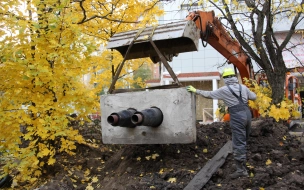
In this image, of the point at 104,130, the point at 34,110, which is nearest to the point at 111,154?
the point at 104,130

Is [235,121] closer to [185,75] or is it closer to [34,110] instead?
[34,110]

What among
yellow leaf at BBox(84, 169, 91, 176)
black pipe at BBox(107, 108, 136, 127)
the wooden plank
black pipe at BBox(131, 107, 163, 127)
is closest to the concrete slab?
black pipe at BBox(131, 107, 163, 127)

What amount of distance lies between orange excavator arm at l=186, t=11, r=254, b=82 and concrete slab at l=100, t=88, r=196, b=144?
1.61m

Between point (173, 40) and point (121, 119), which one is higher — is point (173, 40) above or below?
above

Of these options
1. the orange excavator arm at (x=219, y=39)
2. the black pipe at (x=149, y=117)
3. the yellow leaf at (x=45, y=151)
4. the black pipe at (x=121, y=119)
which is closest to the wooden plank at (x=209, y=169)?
the black pipe at (x=149, y=117)

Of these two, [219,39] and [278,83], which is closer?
[219,39]

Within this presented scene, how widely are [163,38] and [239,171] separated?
2254 millimetres

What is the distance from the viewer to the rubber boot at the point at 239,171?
4645mm

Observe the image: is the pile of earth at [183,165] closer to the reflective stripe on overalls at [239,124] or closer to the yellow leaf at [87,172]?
the yellow leaf at [87,172]

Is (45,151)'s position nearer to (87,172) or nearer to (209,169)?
(87,172)

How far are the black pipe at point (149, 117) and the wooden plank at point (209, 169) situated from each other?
974 mm

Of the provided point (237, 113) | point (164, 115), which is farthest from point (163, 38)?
point (237, 113)

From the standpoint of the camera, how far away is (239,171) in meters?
4.69

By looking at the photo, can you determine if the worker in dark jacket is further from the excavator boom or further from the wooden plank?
the excavator boom
